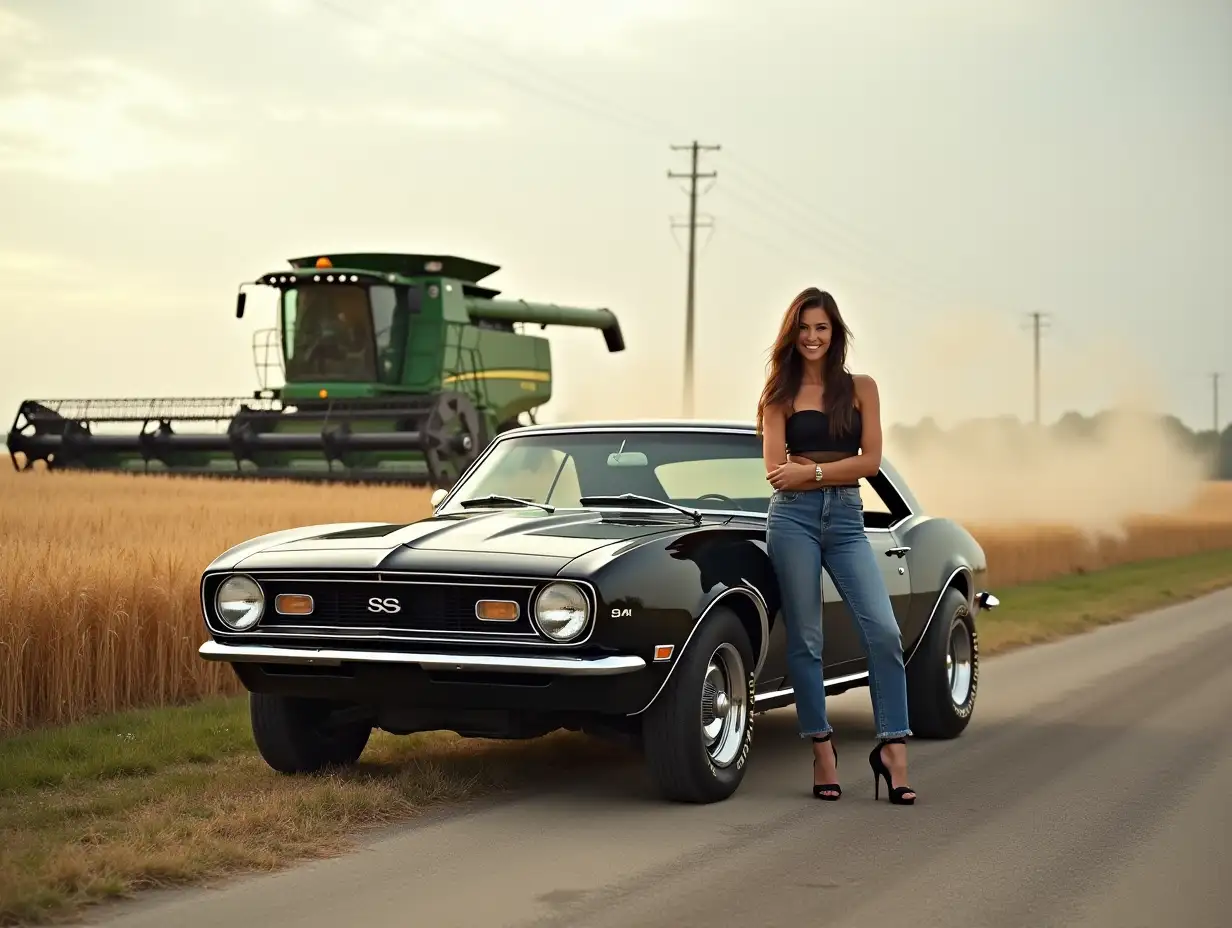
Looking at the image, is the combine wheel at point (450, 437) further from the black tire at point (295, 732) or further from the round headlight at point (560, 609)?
the round headlight at point (560, 609)

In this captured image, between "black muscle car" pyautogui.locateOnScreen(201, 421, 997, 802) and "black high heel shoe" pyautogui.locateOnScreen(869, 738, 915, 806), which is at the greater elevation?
"black muscle car" pyautogui.locateOnScreen(201, 421, 997, 802)

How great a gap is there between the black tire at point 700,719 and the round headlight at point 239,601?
1.70 metres

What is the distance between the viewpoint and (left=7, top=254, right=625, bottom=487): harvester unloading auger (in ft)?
101

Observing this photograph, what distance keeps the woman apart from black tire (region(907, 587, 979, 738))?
2022 millimetres

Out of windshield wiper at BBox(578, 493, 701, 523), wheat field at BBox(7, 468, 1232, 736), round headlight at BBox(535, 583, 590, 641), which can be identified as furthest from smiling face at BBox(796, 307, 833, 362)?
wheat field at BBox(7, 468, 1232, 736)

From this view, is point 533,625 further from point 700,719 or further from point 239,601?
point 239,601

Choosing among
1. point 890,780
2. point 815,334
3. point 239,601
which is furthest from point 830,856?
point 239,601

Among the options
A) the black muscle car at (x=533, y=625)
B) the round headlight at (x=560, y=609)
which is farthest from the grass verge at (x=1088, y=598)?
the round headlight at (x=560, y=609)

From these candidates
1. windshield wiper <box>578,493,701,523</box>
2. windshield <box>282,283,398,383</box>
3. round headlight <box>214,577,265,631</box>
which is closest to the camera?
round headlight <box>214,577,265,631</box>

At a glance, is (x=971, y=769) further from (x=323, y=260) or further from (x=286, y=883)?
(x=323, y=260)

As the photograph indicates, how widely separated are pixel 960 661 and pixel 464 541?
3.81 m

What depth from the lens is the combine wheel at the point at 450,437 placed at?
29875 millimetres

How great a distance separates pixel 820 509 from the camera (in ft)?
24.8

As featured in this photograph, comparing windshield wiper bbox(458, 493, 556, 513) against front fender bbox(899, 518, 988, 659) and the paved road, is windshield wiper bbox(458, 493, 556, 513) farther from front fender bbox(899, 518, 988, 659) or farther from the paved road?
front fender bbox(899, 518, 988, 659)
